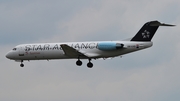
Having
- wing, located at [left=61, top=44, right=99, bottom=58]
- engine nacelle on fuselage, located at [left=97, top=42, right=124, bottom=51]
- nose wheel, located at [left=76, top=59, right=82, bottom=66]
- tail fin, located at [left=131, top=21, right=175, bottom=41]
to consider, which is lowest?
nose wheel, located at [left=76, top=59, right=82, bottom=66]

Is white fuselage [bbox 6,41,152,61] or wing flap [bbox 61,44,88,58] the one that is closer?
white fuselage [bbox 6,41,152,61]

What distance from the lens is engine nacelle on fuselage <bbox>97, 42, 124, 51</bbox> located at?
350ft

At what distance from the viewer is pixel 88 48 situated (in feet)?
360

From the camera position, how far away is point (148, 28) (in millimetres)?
107812

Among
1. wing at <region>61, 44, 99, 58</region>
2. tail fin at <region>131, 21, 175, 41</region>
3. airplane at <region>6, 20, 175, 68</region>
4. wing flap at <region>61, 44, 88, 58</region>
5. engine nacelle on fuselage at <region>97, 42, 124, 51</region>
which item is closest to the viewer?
engine nacelle on fuselage at <region>97, 42, 124, 51</region>

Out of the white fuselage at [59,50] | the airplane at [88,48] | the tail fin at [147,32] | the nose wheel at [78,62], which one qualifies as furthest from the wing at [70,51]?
the tail fin at [147,32]

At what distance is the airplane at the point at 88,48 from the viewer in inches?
4208

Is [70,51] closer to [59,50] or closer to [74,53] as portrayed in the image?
[74,53]

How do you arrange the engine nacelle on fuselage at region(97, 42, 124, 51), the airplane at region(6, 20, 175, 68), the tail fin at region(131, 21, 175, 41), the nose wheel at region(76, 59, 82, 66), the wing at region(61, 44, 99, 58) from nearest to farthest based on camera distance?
the engine nacelle on fuselage at region(97, 42, 124, 51)
the airplane at region(6, 20, 175, 68)
the tail fin at region(131, 21, 175, 41)
the wing at region(61, 44, 99, 58)
the nose wheel at region(76, 59, 82, 66)

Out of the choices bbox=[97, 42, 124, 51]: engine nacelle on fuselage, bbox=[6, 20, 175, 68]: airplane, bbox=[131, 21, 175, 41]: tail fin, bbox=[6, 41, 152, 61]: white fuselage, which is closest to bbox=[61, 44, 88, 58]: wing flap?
bbox=[6, 20, 175, 68]: airplane

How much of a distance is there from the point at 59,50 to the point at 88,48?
13.6ft

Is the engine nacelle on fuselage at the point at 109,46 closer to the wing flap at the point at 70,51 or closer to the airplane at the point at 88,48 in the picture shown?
the airplane at the point at 88,48

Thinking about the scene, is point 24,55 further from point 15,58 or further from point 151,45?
point 151,45

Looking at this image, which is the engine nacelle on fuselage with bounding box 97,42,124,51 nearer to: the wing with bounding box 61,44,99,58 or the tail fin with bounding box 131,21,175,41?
the wing with bounding box 61,44,99,58
